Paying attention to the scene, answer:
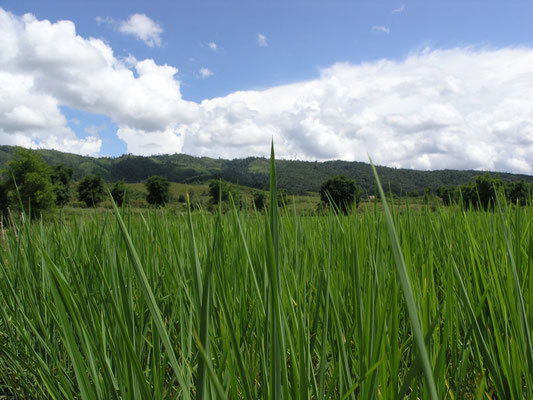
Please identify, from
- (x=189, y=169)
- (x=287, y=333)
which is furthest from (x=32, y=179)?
(x=189, y=169)

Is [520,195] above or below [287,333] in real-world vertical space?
above

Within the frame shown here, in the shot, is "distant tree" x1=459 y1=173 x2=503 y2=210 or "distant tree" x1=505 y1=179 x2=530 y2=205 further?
"distant tree" x1=505 y1=179 x2=530 y2=205

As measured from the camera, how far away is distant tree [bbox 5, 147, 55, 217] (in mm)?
32000

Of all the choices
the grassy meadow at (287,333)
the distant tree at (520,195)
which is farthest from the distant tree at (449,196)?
the grassy meadow at (287,333)

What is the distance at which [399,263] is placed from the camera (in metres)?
0.23

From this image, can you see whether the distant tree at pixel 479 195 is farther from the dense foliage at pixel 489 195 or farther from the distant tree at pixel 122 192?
the distant tree at pixel 122 192

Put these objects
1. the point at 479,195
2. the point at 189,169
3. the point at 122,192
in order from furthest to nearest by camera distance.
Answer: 1. the point at 189,169
2. the point at 122,192
3. the point at 479,195

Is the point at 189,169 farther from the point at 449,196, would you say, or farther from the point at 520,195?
the point at 449,196

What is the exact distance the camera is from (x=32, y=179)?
Result: 3222cm

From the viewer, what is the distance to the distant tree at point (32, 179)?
32000mm

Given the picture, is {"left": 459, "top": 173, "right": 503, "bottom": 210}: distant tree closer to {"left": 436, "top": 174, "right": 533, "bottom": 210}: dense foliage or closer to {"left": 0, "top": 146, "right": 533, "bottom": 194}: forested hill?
{"left": 436, "top": 174, "right": 533, "bottom": 210}: dense foliage

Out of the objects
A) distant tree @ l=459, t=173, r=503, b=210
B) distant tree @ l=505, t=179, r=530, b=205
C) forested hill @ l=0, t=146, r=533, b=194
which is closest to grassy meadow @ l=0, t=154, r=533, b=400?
distant tree @ l=459, t=173, r=503, b=210

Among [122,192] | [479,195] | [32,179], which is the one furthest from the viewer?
[32,179]

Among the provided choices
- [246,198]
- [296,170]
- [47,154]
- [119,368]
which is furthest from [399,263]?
[47,154]
